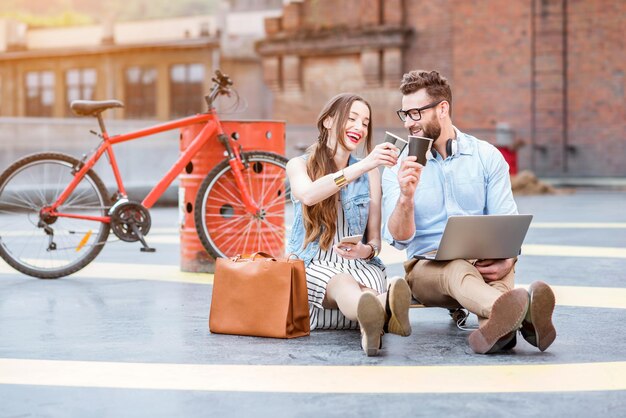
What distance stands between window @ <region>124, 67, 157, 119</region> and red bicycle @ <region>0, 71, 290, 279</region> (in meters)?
29.7

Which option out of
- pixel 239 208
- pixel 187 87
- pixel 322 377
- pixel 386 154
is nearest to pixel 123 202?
pixel 239 208

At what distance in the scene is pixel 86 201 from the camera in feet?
22.7

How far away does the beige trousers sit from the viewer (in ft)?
14.4

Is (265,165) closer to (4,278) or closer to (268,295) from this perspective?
(4,278)

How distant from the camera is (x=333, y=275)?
475 centimetres

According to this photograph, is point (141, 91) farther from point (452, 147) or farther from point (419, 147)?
point (419, 147)

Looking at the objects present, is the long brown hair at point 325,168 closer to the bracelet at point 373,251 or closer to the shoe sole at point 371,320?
the bracelet at point 373,251

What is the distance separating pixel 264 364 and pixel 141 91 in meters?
33.4

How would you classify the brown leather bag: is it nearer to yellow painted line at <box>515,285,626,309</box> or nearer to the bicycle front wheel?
yellow painted line at <box>515,285,626,309</box>

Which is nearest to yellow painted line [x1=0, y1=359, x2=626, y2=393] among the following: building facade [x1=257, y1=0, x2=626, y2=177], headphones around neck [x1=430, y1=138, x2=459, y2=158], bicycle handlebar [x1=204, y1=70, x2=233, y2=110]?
headphones around neck [x1=430, y1=138, x2=459, y2=158]

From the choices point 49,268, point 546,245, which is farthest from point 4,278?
point 546,245

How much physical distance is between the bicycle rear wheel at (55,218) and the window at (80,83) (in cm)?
3119

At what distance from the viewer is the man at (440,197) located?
15.1ft

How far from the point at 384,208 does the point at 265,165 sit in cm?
235
